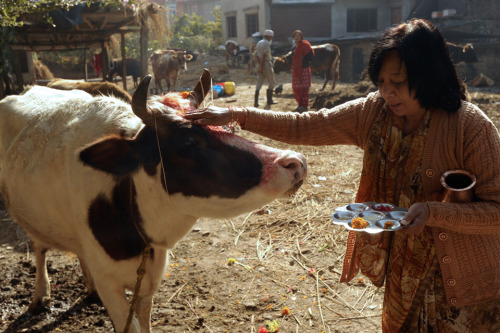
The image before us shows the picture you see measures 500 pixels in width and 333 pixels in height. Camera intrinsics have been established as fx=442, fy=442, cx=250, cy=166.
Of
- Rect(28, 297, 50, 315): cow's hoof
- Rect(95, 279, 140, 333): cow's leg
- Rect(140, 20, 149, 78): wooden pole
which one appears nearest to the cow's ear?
Rect(95, 279, 140, 333): cow's leg

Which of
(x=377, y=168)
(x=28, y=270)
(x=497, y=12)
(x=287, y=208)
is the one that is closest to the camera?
(x=377, y=168)

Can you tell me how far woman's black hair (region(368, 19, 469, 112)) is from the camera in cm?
183

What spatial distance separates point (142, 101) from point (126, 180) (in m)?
0.52

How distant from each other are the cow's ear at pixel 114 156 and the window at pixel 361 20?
27.1m

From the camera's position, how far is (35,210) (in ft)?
9.86

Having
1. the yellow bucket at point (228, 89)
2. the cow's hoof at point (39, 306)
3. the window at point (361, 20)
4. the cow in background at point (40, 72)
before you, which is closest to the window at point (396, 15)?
the window at point (361, 20)

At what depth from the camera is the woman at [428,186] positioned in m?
1.81

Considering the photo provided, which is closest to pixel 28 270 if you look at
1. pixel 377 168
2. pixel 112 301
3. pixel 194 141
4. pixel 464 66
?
pixel 112 301

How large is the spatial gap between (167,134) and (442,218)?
135 centimetres

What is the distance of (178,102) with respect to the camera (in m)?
2.46

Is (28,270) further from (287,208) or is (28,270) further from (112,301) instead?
(287,208)

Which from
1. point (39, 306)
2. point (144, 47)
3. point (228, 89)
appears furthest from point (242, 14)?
point (39, 306)

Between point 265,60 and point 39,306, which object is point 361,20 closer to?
point 265,60

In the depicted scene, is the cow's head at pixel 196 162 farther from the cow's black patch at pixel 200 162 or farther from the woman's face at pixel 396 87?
the woman's face at pixel 396 87
